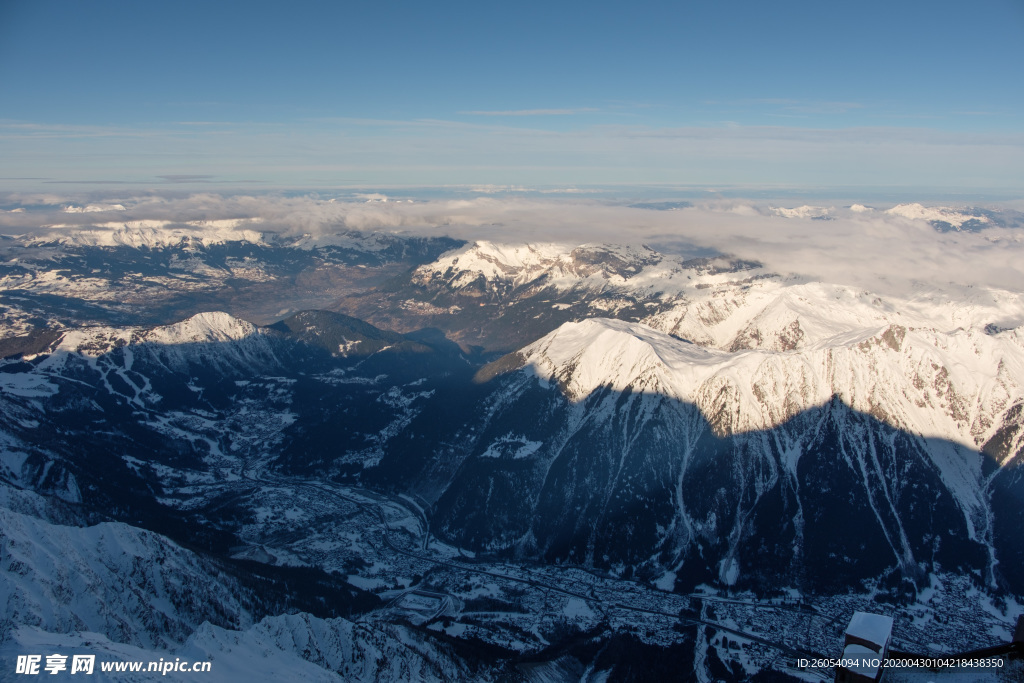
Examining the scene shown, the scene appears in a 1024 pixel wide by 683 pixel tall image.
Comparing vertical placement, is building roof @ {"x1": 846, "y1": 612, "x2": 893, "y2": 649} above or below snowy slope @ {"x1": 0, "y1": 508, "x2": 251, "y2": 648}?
above

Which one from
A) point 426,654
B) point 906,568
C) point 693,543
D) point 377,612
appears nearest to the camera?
point 426,654

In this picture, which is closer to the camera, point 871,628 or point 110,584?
point 871,628

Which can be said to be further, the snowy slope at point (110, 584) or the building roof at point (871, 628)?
the snowy slope at point (110, 584)

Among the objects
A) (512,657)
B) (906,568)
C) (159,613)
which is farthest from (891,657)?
(906,568)

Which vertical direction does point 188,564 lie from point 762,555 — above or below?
above

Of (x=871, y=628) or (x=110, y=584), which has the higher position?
(x=871, y=628)

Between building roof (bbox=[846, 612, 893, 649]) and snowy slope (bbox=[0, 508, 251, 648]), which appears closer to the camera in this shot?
building roof (bbox=[846, 612, 893, 649])

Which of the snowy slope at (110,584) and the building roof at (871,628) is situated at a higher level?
the building roof at (871,628)

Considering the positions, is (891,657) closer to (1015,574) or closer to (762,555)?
(762,555)
